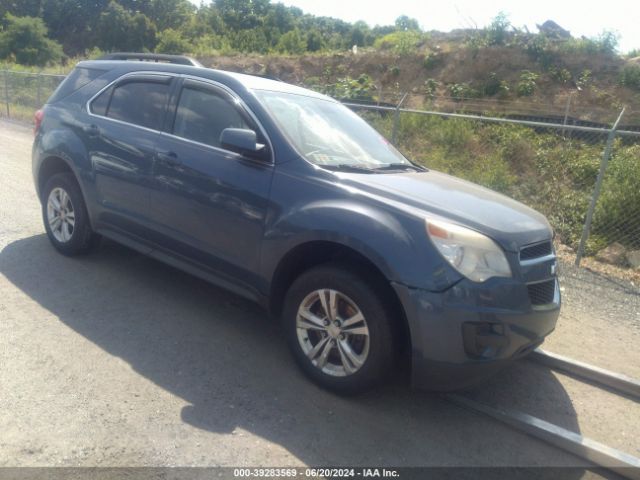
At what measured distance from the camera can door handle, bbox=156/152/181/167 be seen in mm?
4250

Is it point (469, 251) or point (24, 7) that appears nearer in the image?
point (469, 251)

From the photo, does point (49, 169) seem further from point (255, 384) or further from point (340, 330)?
point (340, 330)

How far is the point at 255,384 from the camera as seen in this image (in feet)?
11.6

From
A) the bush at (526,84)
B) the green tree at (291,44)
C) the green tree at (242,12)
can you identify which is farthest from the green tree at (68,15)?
the bush at (526,84)

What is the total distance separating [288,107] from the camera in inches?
169

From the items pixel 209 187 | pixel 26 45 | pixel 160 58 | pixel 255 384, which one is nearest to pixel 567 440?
pixel 255 384

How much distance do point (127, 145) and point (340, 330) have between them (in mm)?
2498

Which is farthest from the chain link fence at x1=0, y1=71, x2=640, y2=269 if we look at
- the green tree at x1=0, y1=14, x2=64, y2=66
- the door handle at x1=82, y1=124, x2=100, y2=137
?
the green tree at x1=0, y1=14, x2=64, y2=66

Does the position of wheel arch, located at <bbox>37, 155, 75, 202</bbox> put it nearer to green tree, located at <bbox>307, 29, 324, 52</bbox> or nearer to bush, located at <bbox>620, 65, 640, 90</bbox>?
bush, located at <bbox>620, 65, 640, 90</bbox>

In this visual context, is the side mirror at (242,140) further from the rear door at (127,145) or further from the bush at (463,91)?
the bush at (463,91)

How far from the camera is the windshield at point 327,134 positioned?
400 centimetres

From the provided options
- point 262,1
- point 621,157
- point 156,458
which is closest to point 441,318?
point 156,458

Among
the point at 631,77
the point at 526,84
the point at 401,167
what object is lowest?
the point at 401,167

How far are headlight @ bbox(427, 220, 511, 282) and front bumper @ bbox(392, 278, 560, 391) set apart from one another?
0.07 m
